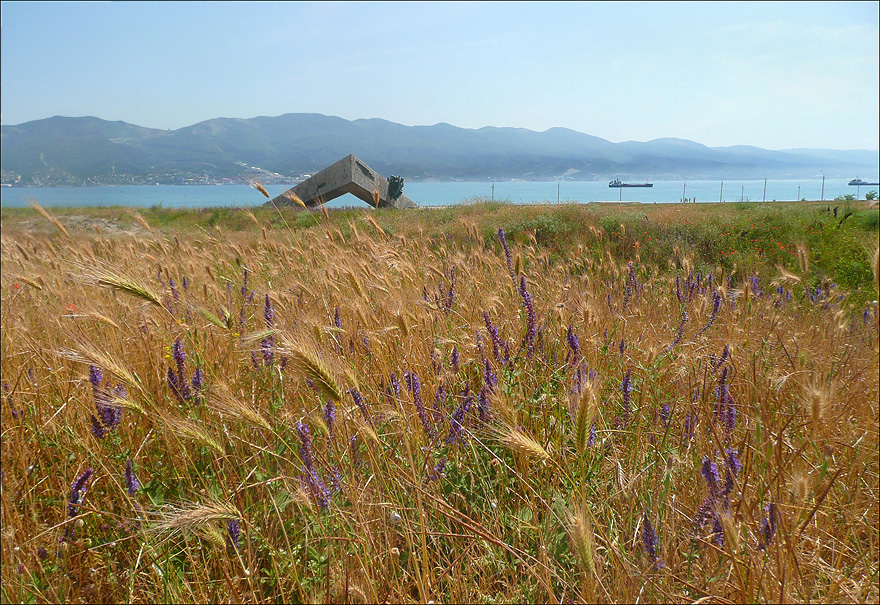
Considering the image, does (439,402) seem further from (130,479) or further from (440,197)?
(440,197)

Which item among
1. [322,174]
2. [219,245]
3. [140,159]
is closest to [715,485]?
[219,245]

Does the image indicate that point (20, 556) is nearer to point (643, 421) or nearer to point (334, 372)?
point (334, 372)

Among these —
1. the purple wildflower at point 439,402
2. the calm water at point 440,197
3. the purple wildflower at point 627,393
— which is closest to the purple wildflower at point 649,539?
the purple wildflower at point 627,393

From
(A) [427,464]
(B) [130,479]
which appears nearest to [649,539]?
(A) [427,464]

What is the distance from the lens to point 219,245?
5.49m

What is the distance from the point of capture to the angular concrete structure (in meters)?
19.9

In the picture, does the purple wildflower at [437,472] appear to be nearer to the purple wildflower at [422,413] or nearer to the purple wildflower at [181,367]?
the purple wildflower at [422,413]

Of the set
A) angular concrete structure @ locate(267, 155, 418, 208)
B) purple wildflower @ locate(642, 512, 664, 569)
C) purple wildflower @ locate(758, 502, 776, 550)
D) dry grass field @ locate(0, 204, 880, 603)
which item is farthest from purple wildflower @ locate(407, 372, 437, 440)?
angular concrete structure @ locate(267, 155, 418, 208)

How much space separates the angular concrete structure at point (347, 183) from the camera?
1986cm

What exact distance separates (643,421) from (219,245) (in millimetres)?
5165

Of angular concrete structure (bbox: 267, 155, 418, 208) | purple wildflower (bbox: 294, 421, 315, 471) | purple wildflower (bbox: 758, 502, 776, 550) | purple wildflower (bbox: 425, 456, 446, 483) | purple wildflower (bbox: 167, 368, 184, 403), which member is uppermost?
angular concrete structure (bbox: 267, 155, 418, 208)

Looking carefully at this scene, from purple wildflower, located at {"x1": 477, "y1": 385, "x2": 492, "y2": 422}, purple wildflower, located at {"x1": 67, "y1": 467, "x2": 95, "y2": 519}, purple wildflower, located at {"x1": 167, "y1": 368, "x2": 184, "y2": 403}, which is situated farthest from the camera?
purple wildflower, located at {"x1": 167, "y1": 368, "x2": 184, "y2": 403}

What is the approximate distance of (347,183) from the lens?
19641mm

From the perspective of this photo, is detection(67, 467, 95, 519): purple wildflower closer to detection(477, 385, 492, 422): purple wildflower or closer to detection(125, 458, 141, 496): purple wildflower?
detection(125, 458, 141, 496): purple wildflower
